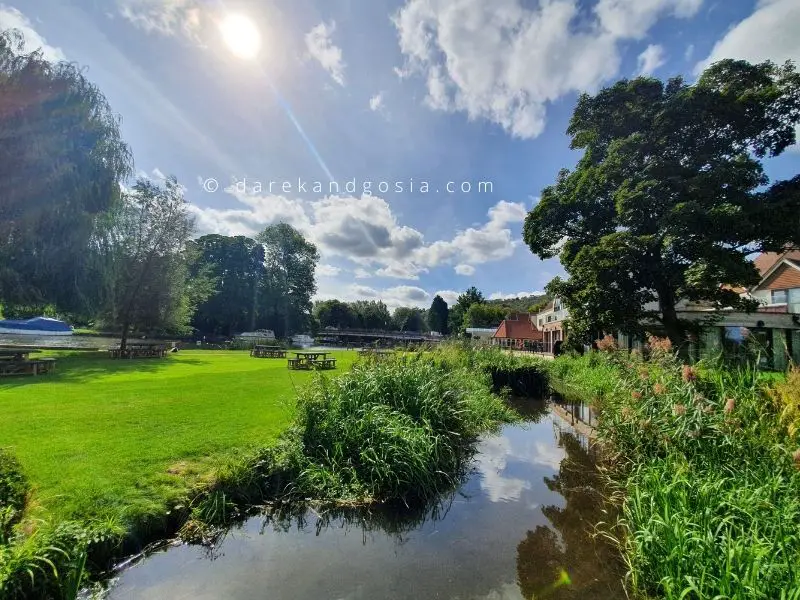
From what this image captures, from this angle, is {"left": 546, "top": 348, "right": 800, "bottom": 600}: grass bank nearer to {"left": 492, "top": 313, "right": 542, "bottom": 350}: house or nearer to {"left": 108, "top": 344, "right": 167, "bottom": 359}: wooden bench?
{"left": 108, "top": 344, "right": 167, "bottom": 359}: wooden bench

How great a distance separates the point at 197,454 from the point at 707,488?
6399 mm

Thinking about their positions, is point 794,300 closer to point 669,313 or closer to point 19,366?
point 669,313

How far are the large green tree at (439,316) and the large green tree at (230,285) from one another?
60362mm

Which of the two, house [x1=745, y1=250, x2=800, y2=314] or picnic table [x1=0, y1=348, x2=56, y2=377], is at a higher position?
house [x1=745, y1=250, x2=800, y2=314]

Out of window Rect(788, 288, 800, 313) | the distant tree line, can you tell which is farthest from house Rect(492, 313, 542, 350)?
the distant tree line

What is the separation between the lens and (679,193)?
14.6 m

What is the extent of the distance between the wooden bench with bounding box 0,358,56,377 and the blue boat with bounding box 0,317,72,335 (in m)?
21.2

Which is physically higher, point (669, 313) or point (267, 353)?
point (669, 313)

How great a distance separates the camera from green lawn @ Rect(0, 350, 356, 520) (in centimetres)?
448

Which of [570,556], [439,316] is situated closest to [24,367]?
[570,556]

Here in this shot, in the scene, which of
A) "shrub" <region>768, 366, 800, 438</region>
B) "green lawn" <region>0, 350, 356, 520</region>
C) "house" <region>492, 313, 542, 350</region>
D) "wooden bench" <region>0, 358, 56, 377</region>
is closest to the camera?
"green lawn" <region>0, 350, 356, 520</region>

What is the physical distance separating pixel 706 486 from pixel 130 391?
469 inches

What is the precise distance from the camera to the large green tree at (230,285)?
168 ft

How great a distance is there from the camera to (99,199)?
48.5ft
